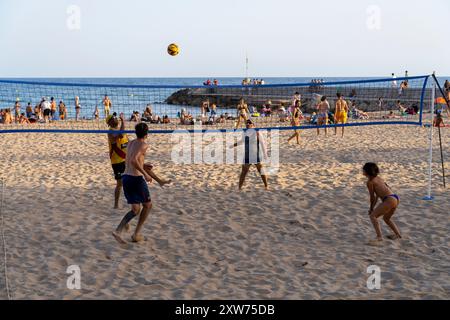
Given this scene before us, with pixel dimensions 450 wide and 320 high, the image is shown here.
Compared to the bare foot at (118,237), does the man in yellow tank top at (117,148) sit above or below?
above

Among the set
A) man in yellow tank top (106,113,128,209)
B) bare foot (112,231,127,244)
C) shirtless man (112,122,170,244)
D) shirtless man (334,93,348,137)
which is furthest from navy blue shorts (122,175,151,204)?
shirtless man (334,93,348,137)

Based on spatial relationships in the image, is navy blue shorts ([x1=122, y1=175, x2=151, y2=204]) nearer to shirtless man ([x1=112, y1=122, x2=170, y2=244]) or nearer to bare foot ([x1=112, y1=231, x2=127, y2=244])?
shirtless man ([x1=112, y1=122, x2=170, y2=244])

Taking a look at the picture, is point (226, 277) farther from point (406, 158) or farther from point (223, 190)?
point (406, 158)

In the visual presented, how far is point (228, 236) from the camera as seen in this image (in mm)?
6637

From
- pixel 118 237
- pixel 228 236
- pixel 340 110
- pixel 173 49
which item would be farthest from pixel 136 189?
pixel 173 49

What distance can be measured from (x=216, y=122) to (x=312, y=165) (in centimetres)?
1433

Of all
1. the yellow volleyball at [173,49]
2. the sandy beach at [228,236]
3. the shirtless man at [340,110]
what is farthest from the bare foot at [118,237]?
the yellow volleyball at [173,49]

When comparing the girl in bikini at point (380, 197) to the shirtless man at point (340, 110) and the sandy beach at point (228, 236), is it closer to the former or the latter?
the sandy beach at point (228, 236)

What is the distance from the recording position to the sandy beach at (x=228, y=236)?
5062mm

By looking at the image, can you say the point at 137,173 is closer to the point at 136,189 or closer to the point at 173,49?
the point at 136,189

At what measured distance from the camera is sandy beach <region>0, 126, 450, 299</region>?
5.06 metres

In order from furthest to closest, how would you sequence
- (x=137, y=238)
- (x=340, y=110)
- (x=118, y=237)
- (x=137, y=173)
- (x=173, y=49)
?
1. (x=173, y=49)
2. (x=340, y=110)
3. (x=137, y=238)
4. (x=118, y=237)
5. (x=137, y=173)

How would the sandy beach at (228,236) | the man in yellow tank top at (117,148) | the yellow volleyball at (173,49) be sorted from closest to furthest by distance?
the sandy beach at (228,236)
the man in yellow tank top at (117,148)
the yellow volleyball at (173,49)

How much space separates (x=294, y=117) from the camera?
15.3 meters
